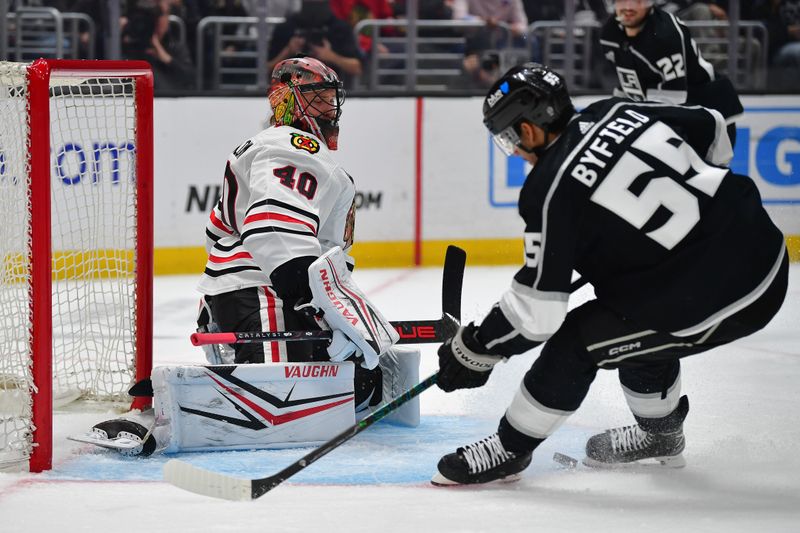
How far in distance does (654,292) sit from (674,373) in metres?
0.32

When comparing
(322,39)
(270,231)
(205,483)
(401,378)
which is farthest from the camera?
(322,39)

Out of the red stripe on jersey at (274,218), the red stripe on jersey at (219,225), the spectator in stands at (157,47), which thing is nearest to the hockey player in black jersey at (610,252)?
the red stripe on jersey at (274,218)

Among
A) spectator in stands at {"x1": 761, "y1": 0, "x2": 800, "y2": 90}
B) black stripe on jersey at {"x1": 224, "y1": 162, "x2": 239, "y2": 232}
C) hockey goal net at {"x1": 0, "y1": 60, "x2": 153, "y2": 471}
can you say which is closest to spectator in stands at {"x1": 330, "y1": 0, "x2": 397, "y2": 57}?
spectator in stands at {"x1": 761, "y1": 0, "x2": 800, "y2": 90}

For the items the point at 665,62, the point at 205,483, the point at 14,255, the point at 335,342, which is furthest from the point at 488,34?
the point at 205,483

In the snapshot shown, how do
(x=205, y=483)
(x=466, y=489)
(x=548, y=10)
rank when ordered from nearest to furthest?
(x=205, y=483)
(x=466, y=489)
(x=548, y=10)

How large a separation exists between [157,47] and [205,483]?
422cm

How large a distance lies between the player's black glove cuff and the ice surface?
0.23 m

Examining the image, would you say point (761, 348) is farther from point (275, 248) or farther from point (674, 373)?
point (275, 248)

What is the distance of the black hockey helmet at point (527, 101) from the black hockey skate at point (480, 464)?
62 centimetres

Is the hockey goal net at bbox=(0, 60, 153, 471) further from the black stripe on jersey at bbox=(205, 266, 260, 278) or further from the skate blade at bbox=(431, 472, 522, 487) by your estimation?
the skate blade at bbox=(431, 472, 522, 487)

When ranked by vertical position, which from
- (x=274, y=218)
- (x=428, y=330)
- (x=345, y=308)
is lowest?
(x=428, y=330)

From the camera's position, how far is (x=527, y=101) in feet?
7.43

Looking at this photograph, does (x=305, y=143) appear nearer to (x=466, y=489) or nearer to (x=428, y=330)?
(x=428, y=330)

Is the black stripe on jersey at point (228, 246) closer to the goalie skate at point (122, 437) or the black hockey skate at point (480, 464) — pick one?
the goalie skate at point (122, 437)
